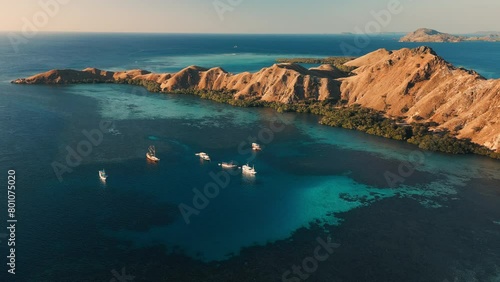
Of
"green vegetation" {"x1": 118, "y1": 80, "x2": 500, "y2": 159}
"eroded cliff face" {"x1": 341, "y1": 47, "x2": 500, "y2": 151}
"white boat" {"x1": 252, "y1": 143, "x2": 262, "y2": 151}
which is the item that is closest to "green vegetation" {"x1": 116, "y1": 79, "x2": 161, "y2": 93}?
"green vegetation" {"x1": 118, "y1": 80, "x2": 500, "y2": 159}
